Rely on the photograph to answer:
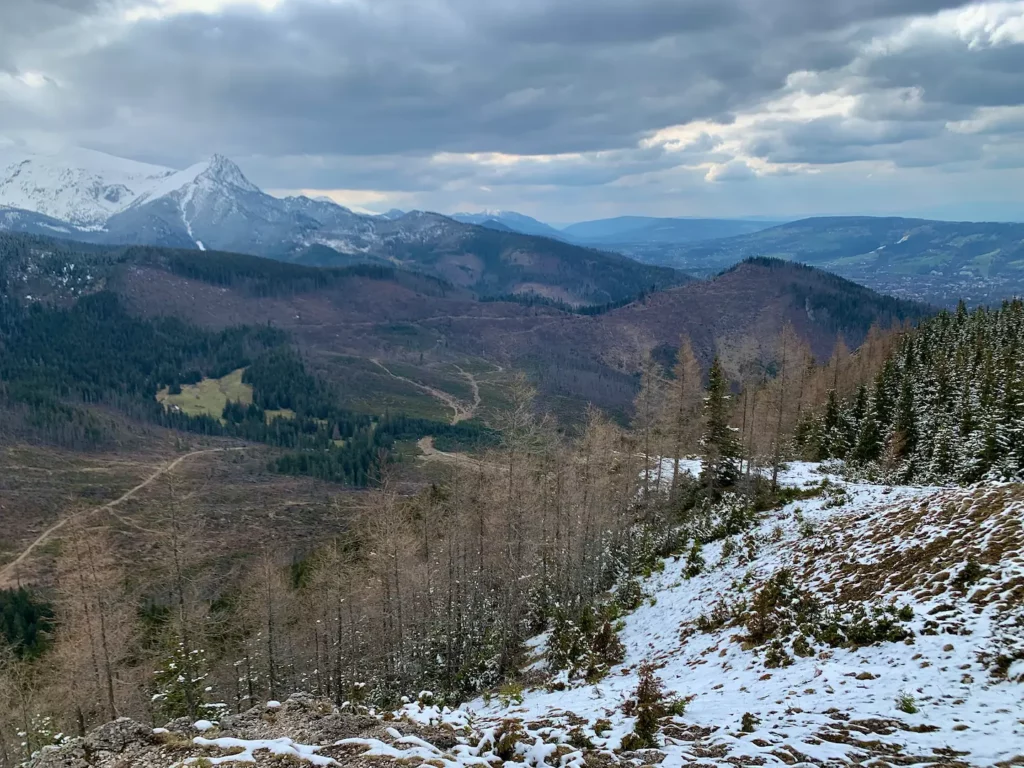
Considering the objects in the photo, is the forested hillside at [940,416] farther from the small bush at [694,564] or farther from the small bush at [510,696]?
the small bush at [510,696]

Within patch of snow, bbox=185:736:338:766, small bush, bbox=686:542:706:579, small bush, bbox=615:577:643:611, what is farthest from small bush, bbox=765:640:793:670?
small bush, bbox=615:577:643:611

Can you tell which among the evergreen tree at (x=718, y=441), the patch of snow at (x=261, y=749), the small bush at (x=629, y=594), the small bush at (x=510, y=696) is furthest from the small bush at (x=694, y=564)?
the patch of snow at (x=261, y=749)

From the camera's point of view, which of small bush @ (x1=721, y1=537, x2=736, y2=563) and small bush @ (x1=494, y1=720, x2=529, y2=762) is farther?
small bush @ (x1=721, y1=537, x2=736, y2=563)

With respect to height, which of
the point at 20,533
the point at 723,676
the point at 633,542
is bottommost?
the point at 20,533

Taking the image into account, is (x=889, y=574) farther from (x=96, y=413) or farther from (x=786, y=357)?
(x=96, y=413)

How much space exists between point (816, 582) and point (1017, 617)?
262 inches

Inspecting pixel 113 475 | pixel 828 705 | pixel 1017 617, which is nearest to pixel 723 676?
pixel 828 705

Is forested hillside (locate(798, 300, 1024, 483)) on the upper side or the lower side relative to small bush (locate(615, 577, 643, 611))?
upper

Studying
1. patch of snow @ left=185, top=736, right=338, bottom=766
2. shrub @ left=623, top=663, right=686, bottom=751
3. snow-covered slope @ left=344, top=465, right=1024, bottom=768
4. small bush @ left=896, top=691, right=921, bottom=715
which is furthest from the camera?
shrub @ left=623, top=663, right=686, bottom=751

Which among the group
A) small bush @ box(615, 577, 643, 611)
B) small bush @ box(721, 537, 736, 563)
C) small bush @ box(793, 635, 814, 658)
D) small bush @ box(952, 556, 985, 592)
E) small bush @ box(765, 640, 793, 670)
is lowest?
small bush @ box(615, 577, 643, 611)

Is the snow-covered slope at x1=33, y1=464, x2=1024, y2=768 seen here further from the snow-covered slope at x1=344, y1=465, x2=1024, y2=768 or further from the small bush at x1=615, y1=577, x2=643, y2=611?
the small bush at x1=615, y1=577, x2=643, y2=611

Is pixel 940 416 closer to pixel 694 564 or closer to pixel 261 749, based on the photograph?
pixel 694 564

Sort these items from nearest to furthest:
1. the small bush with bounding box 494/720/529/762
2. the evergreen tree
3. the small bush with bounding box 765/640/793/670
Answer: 1. the small bush with bounding box 494/720/529/762
2. the small bush with bounding box 765/640/793/670
3. the evergreen tree

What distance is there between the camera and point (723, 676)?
15.5 meters
